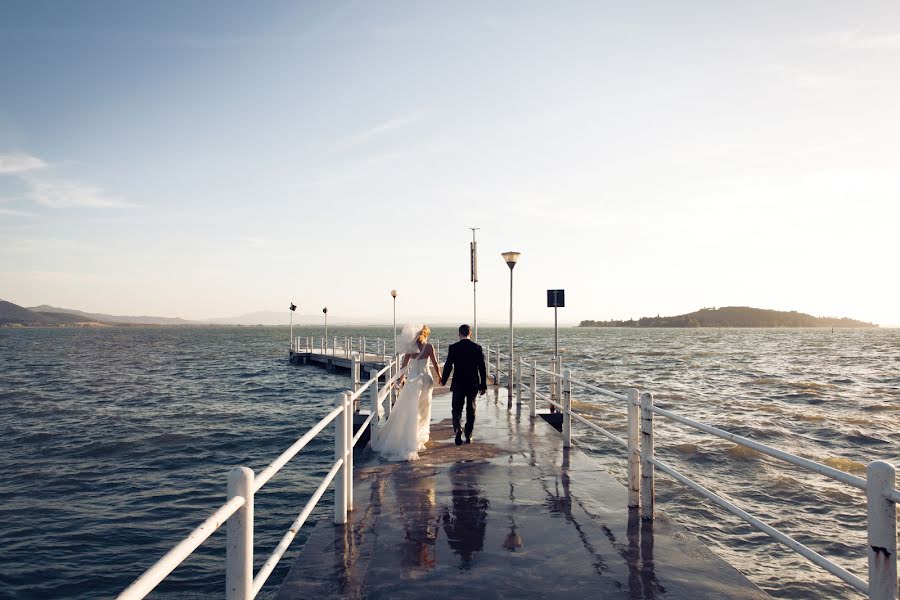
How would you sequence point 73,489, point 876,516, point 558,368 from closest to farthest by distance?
point 876,516 < point 558,368 < point 73,489

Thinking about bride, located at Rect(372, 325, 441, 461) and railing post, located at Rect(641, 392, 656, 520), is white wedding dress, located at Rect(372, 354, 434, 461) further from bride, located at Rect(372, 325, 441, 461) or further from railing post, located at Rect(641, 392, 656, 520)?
railing post, located at Rect(641, 392, 656, 520)

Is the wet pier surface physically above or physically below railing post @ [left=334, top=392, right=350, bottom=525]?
below

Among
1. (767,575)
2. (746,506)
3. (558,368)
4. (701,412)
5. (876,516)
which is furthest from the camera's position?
(701,412)

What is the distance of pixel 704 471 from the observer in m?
13.8

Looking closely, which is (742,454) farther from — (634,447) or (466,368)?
(634,447)

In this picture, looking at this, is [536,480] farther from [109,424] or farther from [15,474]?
[109,424]

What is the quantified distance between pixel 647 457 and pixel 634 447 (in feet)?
0.84

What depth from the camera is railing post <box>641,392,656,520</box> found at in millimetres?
5719

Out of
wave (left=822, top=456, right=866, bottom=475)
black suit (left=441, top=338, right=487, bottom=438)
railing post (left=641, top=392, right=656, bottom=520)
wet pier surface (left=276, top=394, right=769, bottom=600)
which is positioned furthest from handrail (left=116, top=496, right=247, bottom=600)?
wave (left=822, top=456, right=866, bottom=475)

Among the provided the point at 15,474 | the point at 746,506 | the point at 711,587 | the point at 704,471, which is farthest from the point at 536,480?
the point at 15,474

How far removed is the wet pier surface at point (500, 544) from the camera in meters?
4.38

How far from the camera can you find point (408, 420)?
8789mm

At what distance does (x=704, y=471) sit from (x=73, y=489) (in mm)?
14314

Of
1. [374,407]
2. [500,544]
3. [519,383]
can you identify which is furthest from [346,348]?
[500,544]
